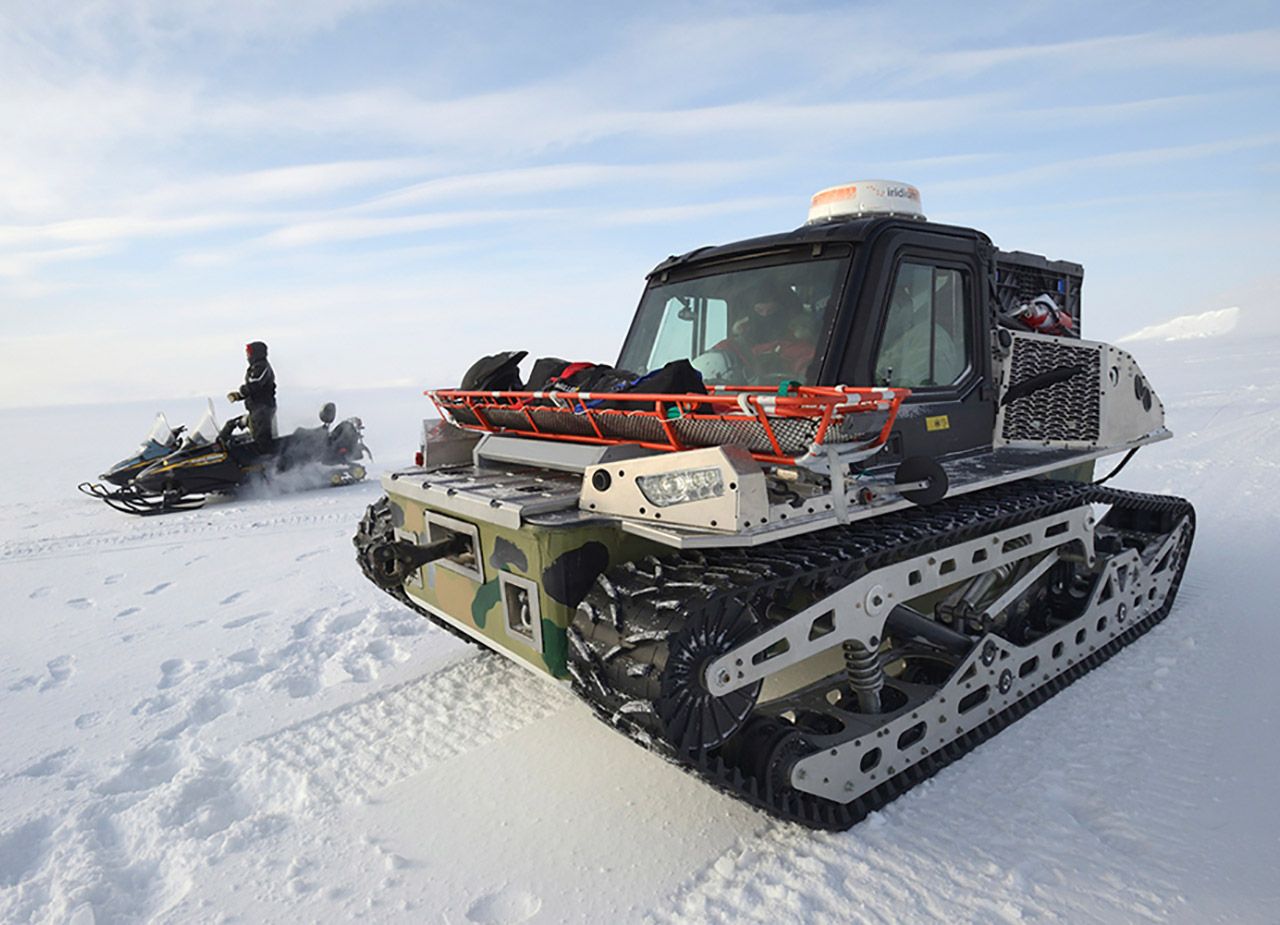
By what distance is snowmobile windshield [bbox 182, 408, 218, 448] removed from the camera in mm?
11047

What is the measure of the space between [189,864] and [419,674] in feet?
5.50

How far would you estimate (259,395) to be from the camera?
37.5ft

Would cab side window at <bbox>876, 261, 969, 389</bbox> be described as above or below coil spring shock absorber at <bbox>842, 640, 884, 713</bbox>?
above

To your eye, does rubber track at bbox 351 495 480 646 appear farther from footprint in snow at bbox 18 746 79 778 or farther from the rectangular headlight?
the rectangular headlight

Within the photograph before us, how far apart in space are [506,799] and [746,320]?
2555 millimetres

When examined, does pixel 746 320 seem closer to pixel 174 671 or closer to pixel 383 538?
pixel 383 538

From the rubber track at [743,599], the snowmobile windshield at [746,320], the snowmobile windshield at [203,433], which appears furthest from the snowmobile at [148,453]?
the rubber track at [743,599]

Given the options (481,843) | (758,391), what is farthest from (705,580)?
(481,843)

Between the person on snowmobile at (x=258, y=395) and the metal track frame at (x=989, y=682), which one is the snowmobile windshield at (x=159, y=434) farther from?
the metal track frame at (x=989, y=682)

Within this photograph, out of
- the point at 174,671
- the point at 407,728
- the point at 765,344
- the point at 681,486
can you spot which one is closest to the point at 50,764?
the point at 174,671

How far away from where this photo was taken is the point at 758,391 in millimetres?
3143

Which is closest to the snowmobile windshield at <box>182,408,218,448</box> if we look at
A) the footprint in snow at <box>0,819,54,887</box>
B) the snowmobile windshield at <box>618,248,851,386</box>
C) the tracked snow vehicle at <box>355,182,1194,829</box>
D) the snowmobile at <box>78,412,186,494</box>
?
the snowmobile at <box>78,412,186,494</box>

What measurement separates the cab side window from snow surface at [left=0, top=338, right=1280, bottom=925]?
1.77 metres

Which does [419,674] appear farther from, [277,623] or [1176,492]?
[1176,492]
